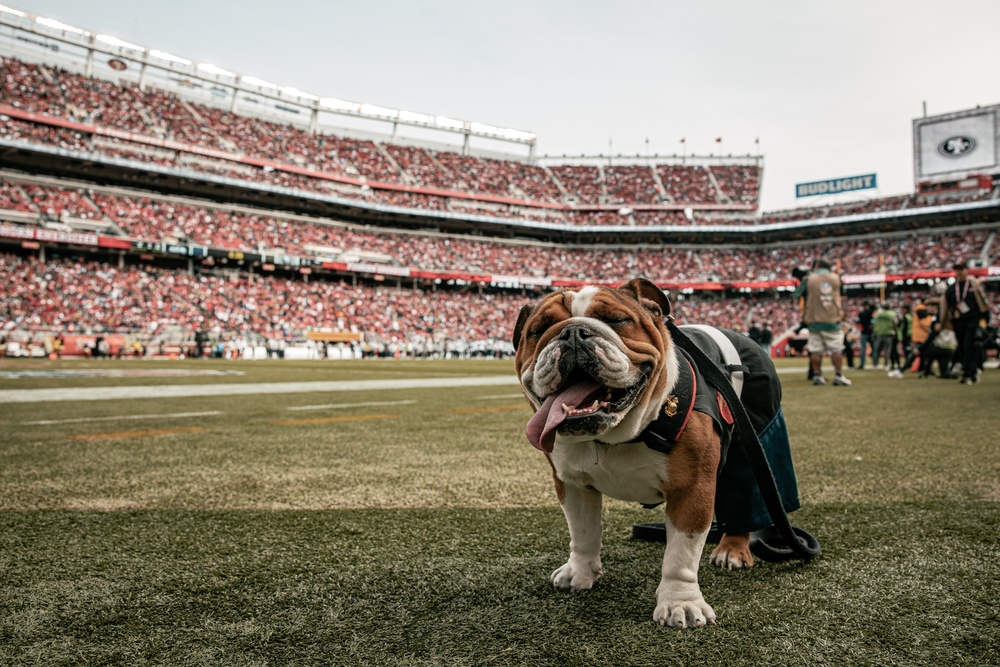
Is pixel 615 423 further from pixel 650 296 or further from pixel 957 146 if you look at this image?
pixel 957 146

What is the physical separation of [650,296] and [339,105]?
2240 inches

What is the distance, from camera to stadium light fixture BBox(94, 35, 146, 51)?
141 ft

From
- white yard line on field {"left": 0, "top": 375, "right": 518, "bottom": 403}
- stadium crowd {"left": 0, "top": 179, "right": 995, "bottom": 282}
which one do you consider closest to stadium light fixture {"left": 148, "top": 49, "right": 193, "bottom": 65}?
stadium crowd {"left": 0, "top": 179, "right": 995, "bottom": 282}

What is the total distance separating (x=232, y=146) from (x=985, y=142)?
171 feet

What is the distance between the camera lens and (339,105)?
177 ft

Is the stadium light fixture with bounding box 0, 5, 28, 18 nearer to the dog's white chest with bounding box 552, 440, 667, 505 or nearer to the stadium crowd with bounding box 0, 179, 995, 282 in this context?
the stadium crowd with bounding box 0, 179, 995, 282

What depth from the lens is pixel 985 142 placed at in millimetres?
45500

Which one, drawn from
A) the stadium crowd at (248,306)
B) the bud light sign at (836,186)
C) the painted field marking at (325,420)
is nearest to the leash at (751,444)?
the painted field marking at (325,420)

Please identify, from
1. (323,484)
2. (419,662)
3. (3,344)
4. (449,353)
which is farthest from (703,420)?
(449,353)

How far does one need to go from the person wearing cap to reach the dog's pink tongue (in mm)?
9689

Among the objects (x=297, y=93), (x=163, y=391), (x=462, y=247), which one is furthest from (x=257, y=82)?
(x=163, y=391)

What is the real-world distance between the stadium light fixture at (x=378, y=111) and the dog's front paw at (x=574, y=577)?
5765 cm

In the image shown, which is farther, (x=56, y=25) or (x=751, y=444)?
(x=56, y=25)

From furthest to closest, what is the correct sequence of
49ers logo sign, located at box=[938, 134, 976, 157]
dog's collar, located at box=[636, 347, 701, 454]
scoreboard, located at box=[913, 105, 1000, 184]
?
49ers logo sign, located at box=[938, 134, 976, 157]
scoreboard, located at box=[913, 105, 1000, 184]
dog's collar, located at box=[636, 347, 701, 454]
